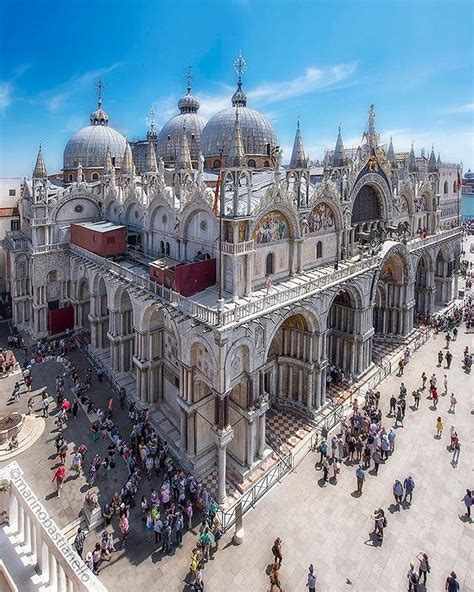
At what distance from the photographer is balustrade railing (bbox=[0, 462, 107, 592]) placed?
620 cm

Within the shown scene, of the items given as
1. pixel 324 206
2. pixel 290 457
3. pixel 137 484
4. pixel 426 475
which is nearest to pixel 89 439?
pixel 137 484

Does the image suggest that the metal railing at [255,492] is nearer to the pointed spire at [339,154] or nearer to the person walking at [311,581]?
the person walking at [311,581]

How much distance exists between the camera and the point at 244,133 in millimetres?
40625

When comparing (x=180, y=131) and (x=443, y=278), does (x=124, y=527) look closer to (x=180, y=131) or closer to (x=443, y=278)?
(x=180, y=131)

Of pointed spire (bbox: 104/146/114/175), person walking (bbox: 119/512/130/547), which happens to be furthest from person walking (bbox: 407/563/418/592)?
pointed spire (bbox: 104/146/114/175)

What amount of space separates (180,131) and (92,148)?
11050 mm

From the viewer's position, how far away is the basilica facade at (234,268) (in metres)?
23.2

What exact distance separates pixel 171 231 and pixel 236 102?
21.1 m

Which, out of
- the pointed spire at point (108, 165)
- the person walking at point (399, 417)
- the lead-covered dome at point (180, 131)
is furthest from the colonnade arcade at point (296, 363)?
A: the lead-covered dome at point (180, 131)

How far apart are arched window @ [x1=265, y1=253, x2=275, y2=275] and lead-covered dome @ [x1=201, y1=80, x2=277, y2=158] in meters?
16.8

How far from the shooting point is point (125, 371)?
33406 millimetres

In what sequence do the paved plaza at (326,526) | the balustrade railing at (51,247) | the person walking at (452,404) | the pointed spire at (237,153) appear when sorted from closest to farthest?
the paved plaza at (326,526) < the pointed spire at (237,153) < the person walking at (452,404) < the balustrade railing at (51,247)

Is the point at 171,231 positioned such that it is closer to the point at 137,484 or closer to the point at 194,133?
the point at 137,484

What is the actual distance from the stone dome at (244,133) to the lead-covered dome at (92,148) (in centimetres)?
1299
